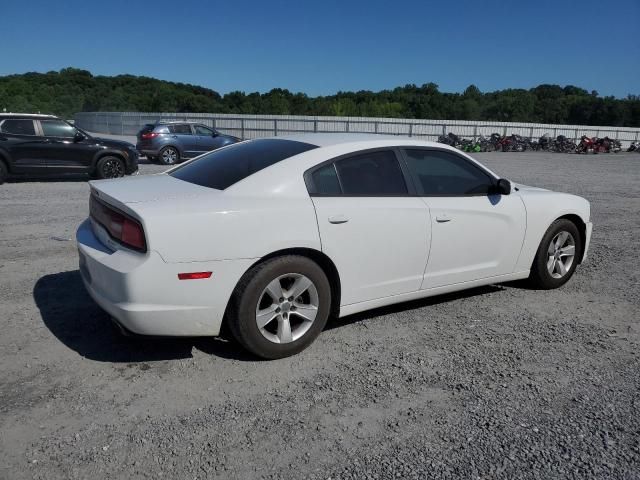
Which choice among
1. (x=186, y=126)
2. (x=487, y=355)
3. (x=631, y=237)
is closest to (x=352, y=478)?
(x=487, y=355)

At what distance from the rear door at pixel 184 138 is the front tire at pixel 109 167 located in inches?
192

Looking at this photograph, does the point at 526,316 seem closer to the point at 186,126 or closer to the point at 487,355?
the point at 487,355

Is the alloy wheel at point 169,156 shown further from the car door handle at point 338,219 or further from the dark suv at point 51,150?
the car door handle at point 338,219

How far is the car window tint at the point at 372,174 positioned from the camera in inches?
161

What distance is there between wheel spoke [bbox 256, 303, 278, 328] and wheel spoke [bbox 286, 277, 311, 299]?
5.7 inches

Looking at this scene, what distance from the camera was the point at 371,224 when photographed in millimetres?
3998

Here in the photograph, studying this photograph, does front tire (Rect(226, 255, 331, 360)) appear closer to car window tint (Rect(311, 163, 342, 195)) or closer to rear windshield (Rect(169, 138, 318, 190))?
car window tint (Rect(311, 163, 342, 195))

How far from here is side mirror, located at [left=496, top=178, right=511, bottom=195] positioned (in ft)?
15.7

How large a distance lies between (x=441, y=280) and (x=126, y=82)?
3530 inches

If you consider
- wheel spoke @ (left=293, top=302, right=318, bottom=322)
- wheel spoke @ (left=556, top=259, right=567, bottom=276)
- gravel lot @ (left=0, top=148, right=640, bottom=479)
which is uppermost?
wheel spoke @ (left=293, top=302, right=318, bottom=322)

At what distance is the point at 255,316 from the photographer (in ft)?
11.8

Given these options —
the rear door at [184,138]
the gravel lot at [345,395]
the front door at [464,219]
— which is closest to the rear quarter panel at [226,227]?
the gravel lot at [345,395]

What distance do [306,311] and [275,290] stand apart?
→ 30cm

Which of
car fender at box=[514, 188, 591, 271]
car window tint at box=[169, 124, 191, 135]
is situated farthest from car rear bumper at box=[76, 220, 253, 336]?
car window tint at box=[169, 124, 191, 135]
